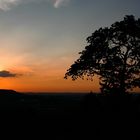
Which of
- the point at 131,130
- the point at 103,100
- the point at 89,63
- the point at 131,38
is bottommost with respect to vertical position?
the point at 131,130

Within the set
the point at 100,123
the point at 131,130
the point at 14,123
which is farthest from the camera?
the point at 14,123

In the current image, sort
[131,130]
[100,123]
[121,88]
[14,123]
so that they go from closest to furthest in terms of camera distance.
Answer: [131,130] → [100,123] → [14,123] → [121,88]

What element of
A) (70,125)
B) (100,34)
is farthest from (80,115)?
(100,34)

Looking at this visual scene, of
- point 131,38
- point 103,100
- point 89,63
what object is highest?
point 131,38

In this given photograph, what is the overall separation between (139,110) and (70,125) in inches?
356

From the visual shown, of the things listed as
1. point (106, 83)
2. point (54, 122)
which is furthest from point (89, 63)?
point (54, 122)

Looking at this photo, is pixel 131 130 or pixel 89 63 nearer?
pixel 131 130

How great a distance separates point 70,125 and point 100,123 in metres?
4.04

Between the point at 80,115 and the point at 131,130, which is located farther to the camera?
the point at 80,115

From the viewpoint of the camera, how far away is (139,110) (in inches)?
1730

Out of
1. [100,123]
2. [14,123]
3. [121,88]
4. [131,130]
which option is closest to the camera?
[131,130]

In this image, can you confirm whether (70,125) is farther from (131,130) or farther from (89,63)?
(89,63)

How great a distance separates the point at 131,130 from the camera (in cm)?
3716

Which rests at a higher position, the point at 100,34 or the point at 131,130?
the point at 100,34
